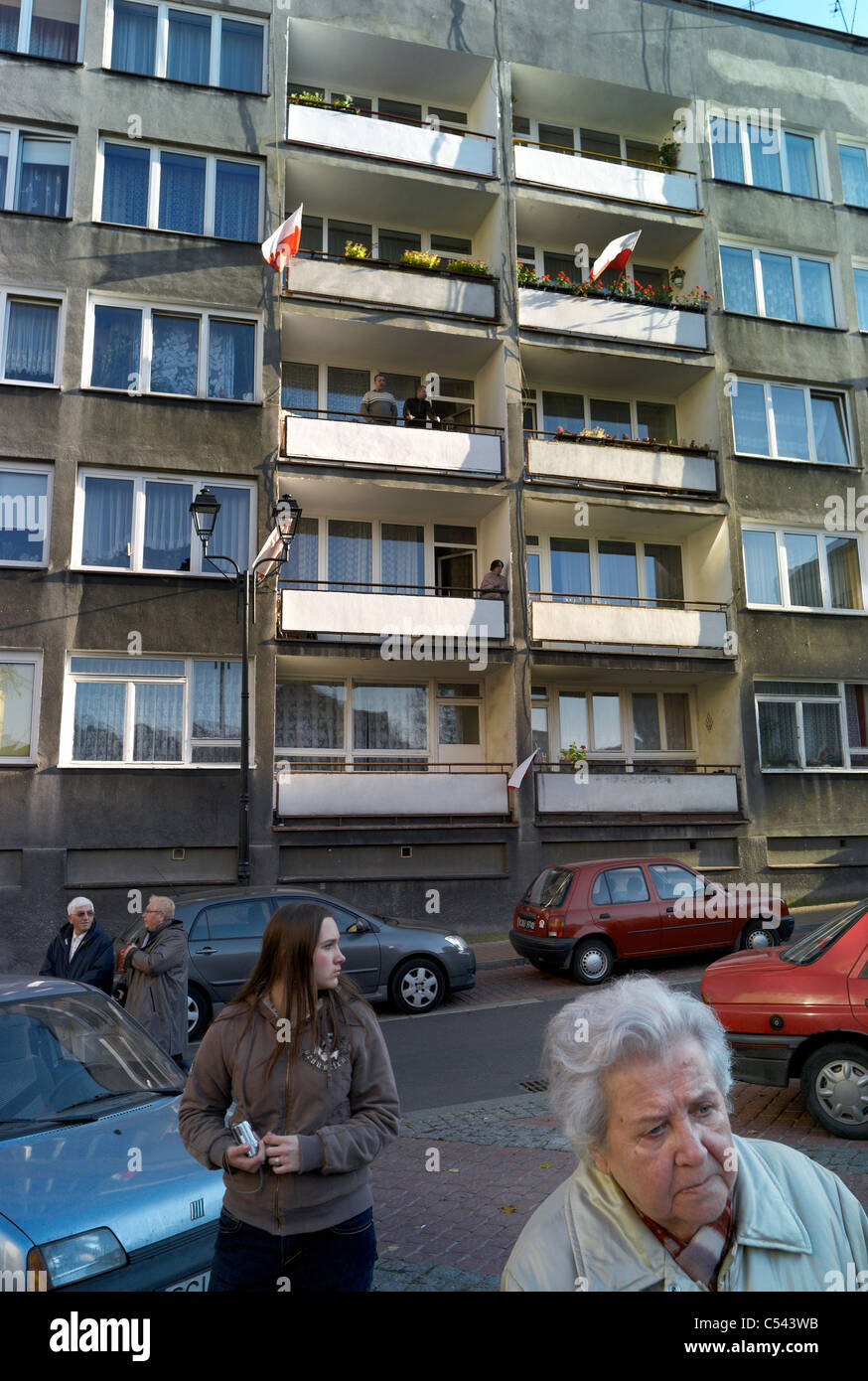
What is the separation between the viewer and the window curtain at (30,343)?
54.1ft

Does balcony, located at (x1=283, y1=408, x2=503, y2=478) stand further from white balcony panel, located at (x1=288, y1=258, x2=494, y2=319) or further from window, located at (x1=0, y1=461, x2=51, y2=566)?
window, located at (x1=0, y1=461, x2=51, y2=566)

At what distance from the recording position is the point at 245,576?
1622cm

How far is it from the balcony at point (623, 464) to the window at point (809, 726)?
442 cm

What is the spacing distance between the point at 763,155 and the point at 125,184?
46.9ft

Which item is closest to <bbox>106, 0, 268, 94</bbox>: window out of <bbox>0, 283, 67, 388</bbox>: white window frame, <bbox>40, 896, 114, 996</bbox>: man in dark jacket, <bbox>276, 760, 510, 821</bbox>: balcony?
<bbox>0, 283, 67, 388</bbox>: white window frame

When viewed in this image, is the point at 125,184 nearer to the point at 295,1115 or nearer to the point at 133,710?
the point at 133,710

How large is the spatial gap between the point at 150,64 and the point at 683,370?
39.7ft

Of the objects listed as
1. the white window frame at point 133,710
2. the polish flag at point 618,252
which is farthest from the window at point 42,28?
the white window frame at point 133,710

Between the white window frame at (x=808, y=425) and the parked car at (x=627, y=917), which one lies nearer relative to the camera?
the parked car at (x=627, y=917)

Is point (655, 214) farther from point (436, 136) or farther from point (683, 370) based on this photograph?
point (436, 136)

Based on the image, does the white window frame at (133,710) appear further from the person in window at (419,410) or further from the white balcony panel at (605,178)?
the white balcony panel at (605,178)

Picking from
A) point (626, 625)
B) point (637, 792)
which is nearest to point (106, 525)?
point (626, 625)
